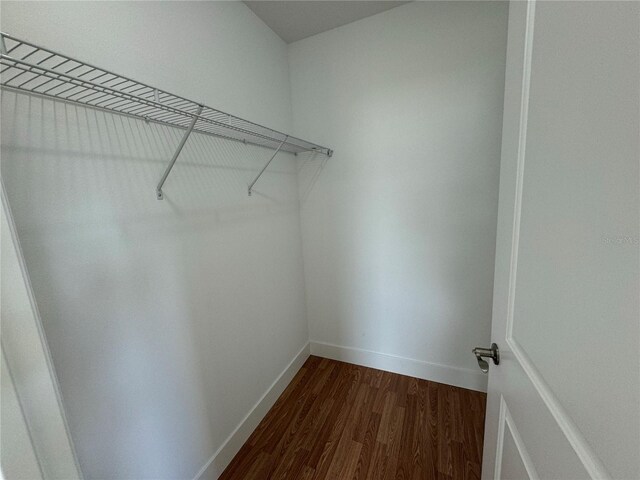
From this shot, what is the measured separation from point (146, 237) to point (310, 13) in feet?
5.41

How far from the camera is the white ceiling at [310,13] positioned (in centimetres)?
152

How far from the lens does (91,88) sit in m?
0.61

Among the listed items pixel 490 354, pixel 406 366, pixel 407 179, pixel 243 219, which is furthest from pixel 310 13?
pixel 406 366

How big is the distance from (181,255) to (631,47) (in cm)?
132

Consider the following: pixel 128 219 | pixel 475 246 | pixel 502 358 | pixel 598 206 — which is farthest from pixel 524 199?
pixel 128 219

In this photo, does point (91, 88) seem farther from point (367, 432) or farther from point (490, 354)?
point (367, 432)

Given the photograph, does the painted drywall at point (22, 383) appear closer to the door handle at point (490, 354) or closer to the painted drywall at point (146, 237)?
the painted drywall at point (146, 237)

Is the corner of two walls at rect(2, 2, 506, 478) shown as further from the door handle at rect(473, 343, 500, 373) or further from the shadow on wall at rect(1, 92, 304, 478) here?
the door handle at rect(473, 343, 500, 373)

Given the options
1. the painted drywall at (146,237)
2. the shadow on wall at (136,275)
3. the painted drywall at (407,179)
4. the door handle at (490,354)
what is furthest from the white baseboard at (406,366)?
the door handle at (490,354)

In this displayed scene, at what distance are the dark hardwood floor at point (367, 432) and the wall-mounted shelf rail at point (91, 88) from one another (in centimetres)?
148

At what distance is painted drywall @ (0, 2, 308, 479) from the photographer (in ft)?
2.41

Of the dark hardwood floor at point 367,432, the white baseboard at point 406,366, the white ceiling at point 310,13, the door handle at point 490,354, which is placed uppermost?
the white ceiling at point 310,13

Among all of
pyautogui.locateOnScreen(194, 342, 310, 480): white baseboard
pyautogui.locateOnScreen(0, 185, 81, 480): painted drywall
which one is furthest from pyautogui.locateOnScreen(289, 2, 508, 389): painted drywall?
pyautogui.locateOnScreen(0, 185, 81, 480): painted drywall

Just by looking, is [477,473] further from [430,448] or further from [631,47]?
[631,47]
